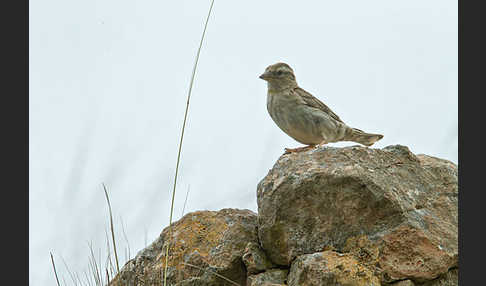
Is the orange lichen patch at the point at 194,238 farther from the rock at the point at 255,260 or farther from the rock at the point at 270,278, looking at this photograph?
the rock at the point at 270,278

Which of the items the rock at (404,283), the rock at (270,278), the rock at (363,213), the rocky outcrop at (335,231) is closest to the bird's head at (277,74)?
the rocky outcrop at (335,231)

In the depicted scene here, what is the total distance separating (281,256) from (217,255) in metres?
0.60

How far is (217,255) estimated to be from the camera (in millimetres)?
4680

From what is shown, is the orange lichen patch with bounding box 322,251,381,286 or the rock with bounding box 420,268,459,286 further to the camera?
the rock with bounding box 420,268,459,286

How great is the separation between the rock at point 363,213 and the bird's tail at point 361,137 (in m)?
1.94

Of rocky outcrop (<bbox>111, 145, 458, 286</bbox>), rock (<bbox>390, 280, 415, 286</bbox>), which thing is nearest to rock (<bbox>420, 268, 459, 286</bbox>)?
rocky outcrop (<bbox>111, 145, 458, 286</bbox>)

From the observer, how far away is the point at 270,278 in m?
4.32

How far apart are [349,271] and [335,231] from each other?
0.45 meters

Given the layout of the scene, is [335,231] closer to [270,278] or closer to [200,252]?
[270,278]

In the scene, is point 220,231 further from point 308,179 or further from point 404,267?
point 404,267

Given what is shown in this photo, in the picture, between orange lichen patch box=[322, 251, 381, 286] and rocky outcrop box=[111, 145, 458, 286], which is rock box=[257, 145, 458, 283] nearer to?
rocky outcrop box=[111, 145, 458, 286]

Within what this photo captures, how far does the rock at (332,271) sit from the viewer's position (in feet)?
12.5

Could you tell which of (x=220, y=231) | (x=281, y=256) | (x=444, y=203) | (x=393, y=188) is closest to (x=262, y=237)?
(x=281, y=256)

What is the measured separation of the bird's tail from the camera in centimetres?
659
